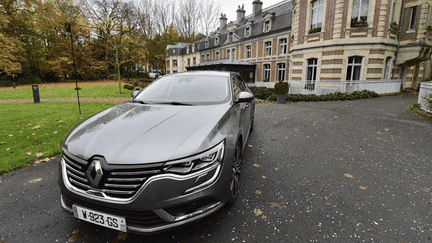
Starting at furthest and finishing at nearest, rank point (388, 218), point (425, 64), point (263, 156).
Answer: point (425, 64), point (263, 156), point (388, 218)

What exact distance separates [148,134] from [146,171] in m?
0.44

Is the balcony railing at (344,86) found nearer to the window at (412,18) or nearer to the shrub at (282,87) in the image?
the window at (412,18)

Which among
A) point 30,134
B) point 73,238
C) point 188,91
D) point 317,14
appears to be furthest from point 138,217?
point 317,14

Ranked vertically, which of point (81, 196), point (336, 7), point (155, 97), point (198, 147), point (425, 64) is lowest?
point (81, 196)

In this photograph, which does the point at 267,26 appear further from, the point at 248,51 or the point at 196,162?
the point at 196,162

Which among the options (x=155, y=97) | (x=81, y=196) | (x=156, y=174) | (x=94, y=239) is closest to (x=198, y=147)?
(x=156, y=174)

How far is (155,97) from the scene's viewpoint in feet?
11.0

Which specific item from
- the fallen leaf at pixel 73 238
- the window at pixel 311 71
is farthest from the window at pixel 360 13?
the fallen leaf at pixel 73 238

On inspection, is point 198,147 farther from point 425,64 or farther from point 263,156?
point 425,64

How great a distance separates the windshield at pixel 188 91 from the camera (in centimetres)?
316

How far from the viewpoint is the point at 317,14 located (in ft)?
56.8

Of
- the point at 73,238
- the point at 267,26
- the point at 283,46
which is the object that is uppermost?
the point at 267,26

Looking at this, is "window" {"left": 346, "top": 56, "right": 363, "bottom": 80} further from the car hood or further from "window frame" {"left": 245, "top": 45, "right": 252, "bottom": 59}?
the car hood

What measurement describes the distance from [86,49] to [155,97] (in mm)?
40951
